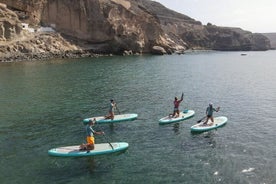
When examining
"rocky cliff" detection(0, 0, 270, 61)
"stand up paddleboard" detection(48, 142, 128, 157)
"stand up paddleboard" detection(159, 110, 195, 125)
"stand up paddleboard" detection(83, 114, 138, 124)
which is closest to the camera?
"stand up paddleboard" detection(48, 142, 128, 157)

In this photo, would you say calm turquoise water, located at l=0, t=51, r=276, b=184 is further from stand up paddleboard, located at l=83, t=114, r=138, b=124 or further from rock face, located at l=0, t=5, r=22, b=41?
rock face, located at l=0, t=5, r=22, b=41

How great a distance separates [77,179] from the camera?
20.2m

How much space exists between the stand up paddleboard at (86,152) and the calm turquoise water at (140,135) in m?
0.39

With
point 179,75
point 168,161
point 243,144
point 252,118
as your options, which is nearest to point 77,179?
point 168,161

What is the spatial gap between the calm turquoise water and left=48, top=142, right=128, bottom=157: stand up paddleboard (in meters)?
0.39

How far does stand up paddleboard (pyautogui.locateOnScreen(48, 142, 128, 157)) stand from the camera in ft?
77.1

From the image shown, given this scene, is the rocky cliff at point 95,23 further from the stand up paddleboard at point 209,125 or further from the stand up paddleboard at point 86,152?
the stand up paddleboard at point 86,152

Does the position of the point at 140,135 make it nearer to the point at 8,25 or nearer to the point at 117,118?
the point at 117,118

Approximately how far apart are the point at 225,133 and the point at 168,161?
27.6 ft

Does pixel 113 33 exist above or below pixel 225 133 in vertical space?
above

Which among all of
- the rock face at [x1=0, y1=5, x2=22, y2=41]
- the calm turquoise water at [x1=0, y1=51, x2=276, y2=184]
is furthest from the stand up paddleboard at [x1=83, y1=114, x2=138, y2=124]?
the rock face at [x1=0, y1=5, x2=22, y2=41]

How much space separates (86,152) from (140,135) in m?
6.17

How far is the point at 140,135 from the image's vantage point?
1120 inches

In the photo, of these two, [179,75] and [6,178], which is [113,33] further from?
[6,178]
